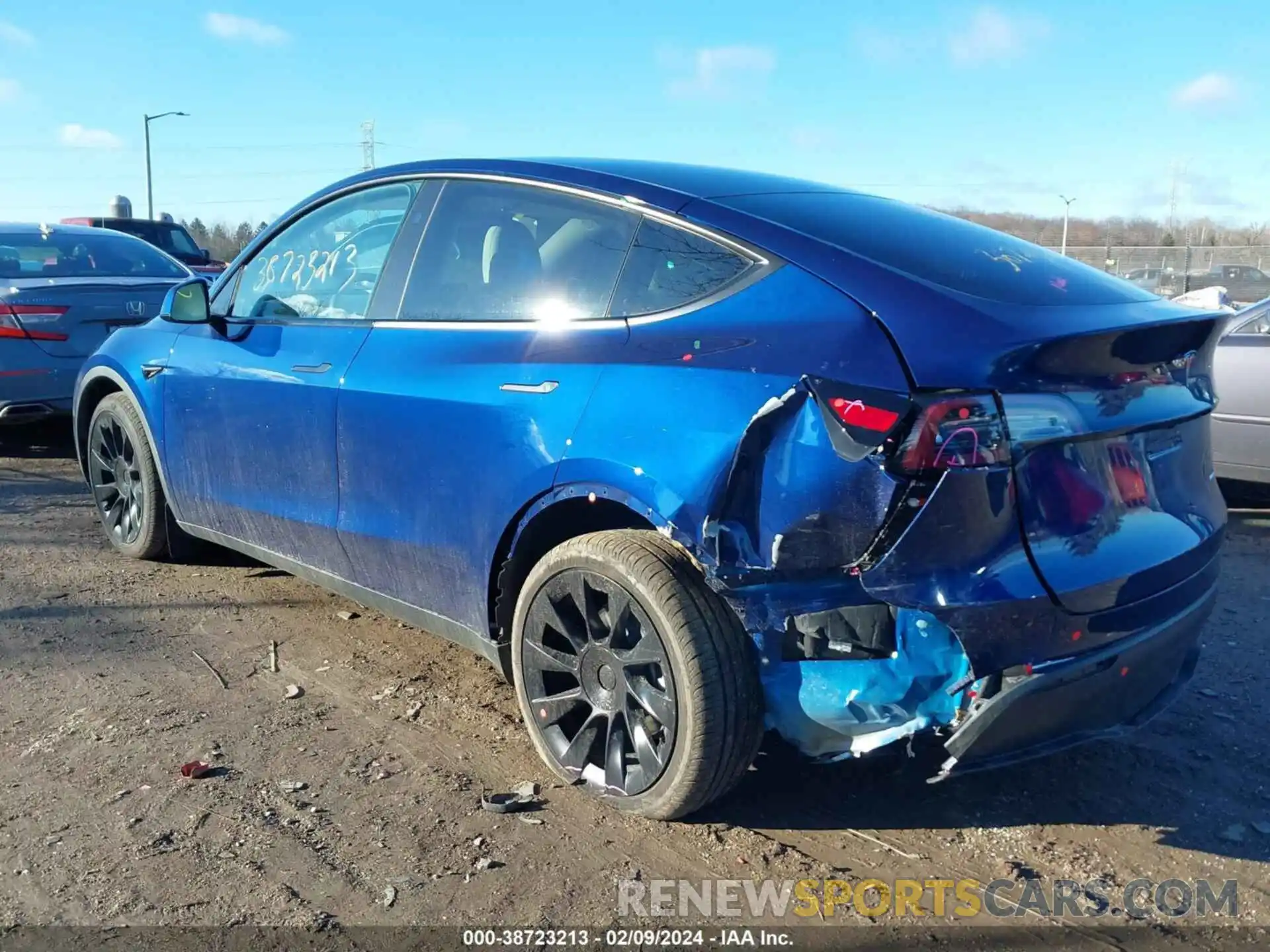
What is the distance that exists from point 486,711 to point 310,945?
1.24 metres

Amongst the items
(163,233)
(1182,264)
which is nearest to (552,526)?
(163,233)

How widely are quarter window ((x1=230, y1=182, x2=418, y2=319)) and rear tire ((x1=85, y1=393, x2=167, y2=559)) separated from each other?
943mm

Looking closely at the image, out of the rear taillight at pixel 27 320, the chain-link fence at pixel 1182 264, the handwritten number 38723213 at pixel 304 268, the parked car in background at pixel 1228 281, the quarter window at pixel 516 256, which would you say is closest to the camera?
the quarter window at pixel 516 256

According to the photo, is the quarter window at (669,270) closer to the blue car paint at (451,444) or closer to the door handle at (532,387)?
the blue car paint at (451,444)

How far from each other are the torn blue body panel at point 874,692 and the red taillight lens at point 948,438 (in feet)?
1.13

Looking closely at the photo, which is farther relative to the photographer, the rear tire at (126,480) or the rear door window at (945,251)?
the rear tire at (126,480)

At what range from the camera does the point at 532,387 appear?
299 centimetres

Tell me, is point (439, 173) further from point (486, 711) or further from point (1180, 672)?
point (1180, 672)

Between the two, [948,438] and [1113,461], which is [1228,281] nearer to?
[1113,461]

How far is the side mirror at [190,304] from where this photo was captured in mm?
4320

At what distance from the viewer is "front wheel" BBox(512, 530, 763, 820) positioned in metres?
2.60

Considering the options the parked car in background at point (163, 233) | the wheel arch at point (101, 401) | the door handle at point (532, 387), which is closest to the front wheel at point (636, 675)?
the door handle at point (532, 387)

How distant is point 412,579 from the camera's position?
3467 mm

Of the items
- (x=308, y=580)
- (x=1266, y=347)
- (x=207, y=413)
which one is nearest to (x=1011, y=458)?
(x=308, y=580)
